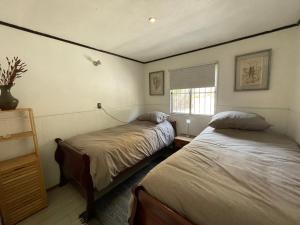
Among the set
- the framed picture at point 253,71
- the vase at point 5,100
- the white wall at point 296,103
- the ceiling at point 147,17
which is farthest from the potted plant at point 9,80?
the white wall at point 296,103

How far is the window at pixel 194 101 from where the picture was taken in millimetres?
2850

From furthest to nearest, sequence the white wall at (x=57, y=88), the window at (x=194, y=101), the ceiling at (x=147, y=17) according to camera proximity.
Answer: the window at (x=194, y=101), the white wall at (x=57, y=88), the ceiling at (x=147, y=17)

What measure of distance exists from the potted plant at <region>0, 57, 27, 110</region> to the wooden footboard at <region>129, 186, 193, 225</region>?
167 centimetres

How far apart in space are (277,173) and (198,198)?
69 cm

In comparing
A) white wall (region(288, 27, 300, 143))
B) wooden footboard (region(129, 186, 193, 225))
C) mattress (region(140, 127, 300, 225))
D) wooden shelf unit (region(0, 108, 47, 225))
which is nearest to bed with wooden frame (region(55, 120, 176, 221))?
wooden shelf unit (region(0, 108, 47, 225))

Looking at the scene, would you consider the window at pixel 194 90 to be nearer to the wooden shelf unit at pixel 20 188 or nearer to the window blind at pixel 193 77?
the window blind at pixel 193 77

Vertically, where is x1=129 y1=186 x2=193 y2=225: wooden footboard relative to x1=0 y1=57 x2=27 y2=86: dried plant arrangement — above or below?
below

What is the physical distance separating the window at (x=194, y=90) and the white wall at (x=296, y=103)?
1085 mm

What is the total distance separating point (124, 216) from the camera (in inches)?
62.8

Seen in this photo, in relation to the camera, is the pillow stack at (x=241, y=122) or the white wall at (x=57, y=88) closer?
the white wall at (x=57, y=88)

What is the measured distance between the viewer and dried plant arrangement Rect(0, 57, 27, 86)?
1610 mm

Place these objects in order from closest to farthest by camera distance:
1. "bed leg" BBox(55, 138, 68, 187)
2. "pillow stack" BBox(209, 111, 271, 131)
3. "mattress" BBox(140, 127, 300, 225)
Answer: "mattress" BBox(140, 127, 300, 225), "pillow stack" BBox(209, 111, 271, 131), "bed leg" BBox(55, 138, 68, 187)

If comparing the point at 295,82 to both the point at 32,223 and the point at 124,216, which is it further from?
the point at 32,223

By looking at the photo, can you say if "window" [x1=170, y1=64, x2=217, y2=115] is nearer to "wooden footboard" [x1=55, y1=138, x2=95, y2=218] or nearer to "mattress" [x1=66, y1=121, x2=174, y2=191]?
"mattress" [x1=66, y1=121, x2=174, y2=191]
